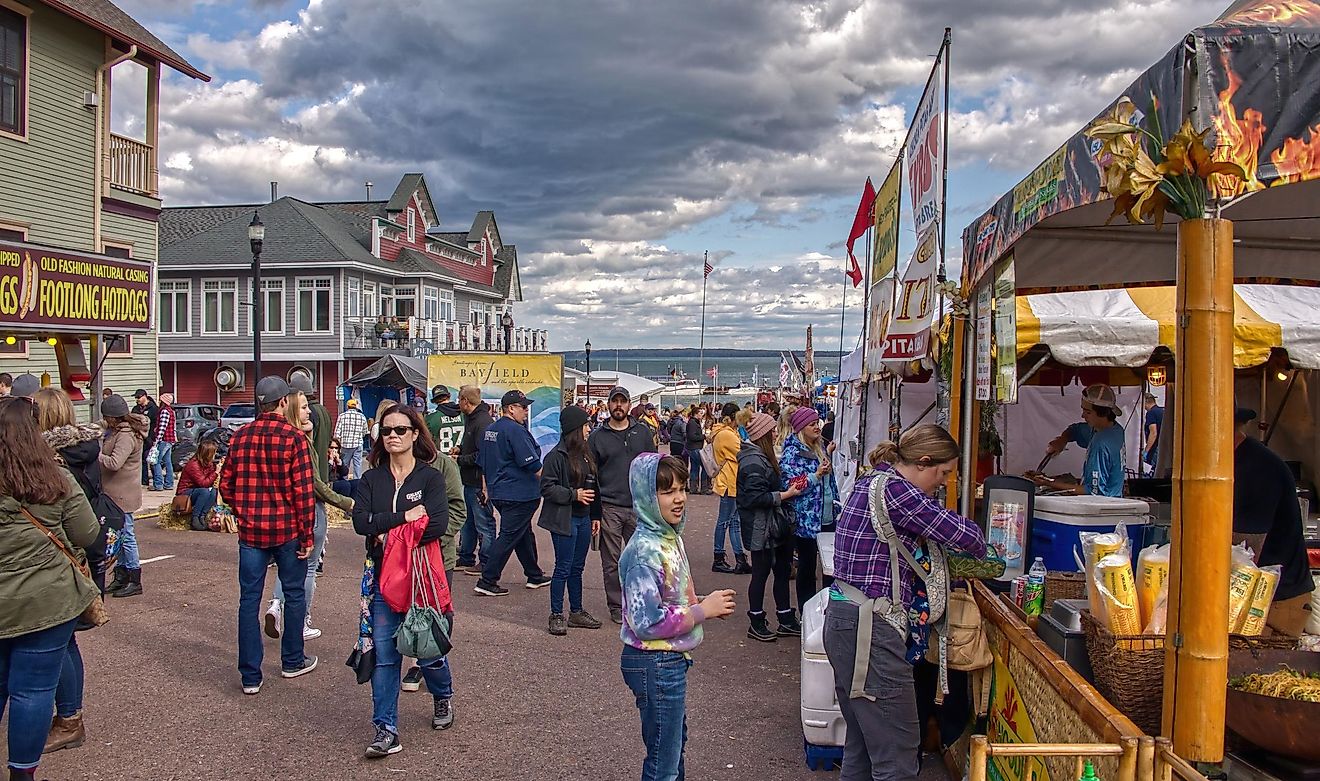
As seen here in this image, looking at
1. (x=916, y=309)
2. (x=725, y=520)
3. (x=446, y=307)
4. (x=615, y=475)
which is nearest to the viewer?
(x=916, y=309)

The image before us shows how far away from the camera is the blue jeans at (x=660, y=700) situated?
393 cm

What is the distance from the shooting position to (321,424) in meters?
8.47

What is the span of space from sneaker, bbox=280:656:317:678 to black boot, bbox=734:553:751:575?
5365 millimetres

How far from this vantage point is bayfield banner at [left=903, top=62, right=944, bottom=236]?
5.74m

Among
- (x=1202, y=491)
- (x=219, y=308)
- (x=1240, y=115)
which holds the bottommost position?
(x=1202, y=491)

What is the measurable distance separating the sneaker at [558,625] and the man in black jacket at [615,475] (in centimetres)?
53

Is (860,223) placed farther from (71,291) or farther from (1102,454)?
(71,291)

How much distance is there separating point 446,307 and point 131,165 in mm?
21728

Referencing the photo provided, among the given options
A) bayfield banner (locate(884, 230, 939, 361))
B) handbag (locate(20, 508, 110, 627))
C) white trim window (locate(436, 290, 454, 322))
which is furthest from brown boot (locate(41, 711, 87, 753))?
white trim window (locate(436, 290, 454, 322))

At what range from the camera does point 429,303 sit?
Result: 40281 millimetres

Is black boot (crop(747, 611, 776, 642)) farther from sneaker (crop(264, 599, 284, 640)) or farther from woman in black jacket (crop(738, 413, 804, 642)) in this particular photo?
sneaker (crop(264, 599, 284, 640))

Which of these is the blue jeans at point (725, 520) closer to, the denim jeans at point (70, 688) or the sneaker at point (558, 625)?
the sneaker at point (558, 625)

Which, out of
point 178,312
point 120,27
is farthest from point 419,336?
point 120,27

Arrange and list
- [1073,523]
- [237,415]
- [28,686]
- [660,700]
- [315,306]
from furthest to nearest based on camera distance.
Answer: [315,306] < [237,415] < [1073,523] < [28,686] < [660,700]
